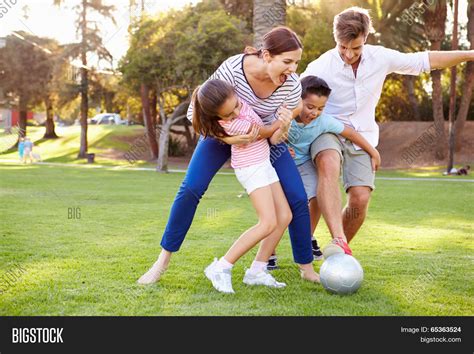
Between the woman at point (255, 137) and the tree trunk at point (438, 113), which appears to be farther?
the tree trunk at point (438, 113)

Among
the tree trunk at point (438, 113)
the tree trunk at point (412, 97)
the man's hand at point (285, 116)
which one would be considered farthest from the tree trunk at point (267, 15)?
the tree trunk at point (412, 97)

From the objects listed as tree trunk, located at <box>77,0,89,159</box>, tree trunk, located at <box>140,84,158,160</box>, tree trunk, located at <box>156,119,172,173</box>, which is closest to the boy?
tree trunk, located at <box>156,119,172,173</box>

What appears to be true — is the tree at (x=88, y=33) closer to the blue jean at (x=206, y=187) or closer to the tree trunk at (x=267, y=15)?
the tree trunk at (x=267, y=15)

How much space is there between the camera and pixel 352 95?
A: 18.9 ft

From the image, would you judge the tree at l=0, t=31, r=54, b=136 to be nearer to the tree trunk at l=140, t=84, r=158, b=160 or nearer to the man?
the tree trunk at l=140, t=84, r=158, b=160

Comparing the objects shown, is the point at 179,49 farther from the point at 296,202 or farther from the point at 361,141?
the point at 296,202

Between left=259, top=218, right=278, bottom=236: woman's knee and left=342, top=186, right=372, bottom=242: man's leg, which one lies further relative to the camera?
left=342, top=186, right=372, bottom=242: man's leg

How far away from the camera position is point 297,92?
5066 mm

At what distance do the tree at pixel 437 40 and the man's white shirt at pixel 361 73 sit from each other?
86.4 feet

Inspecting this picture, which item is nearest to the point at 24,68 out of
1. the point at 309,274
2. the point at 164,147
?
the point at 164,147

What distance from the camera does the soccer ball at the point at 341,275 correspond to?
4859 millimetres

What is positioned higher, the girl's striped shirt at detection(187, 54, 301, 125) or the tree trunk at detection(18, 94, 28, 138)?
the girl's striped shirt at detection(187, 54, 301, 125)

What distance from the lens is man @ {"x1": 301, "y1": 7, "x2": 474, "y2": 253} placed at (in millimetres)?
5414

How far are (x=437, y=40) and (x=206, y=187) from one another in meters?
28.0
